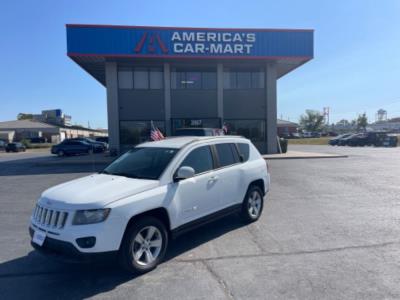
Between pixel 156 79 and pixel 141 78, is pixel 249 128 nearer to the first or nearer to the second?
pixel 156 79

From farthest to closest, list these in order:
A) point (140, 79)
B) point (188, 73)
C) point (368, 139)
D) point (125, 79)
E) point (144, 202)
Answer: point (368, 139)
point (188, 73)
point (140, 79)
point (125, 79)
point (144, 202)

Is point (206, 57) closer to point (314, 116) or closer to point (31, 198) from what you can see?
point (31, 198)

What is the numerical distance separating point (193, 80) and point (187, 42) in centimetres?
332

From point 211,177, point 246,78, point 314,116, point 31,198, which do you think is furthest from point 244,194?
point 314,116

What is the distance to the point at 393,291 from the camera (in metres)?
3.47

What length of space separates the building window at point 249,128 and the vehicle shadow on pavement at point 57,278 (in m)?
20.6

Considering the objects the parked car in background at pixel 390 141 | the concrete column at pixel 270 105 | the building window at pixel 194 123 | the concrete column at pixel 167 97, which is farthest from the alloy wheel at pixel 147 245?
the parked car in background at pixel 390 141

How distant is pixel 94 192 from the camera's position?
A: 3.93 metres

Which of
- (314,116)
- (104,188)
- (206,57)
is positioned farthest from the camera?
(314,116)

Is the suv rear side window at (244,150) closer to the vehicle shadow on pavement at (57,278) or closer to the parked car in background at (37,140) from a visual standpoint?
the vehicle shadow on pavement at (57,278)

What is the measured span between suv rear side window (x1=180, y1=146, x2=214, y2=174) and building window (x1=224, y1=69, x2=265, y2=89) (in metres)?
20.4

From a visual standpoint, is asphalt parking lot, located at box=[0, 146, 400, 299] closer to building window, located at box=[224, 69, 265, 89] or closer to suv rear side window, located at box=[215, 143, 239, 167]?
suv rear side window, located at box=[215, 143, 239, 167]

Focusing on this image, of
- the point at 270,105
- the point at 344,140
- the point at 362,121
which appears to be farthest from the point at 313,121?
the point at 270,105

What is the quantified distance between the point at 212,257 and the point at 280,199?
4.49m
